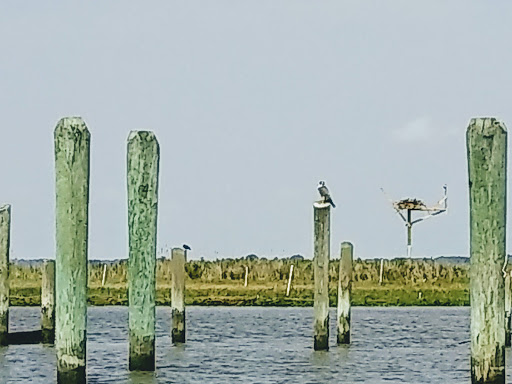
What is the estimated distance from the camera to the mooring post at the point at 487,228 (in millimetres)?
17016

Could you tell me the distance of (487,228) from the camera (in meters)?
17.1

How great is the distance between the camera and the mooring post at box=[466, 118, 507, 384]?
17016 millimetres

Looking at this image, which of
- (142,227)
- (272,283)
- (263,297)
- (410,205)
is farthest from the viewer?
(410,205)

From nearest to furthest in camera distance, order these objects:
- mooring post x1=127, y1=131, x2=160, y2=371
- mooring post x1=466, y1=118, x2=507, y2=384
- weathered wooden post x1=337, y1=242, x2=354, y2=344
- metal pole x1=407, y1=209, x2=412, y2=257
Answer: mooring post x1=466, y1=118, x2=507, y2=384
mooring post x1=127, y1=131, x2=160, y2=371
weathered wooden post x1=337, y1=242, x2=354, y2=344
metal pole x1=407, y1=209, x2=412, y2=257

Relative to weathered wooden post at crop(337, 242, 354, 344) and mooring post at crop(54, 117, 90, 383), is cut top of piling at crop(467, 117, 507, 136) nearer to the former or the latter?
mooring post at crop(54, 117, 90, 383)

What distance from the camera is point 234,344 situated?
31.5 metres

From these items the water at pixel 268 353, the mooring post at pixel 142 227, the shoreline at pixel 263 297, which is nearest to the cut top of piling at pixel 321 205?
the water at pixel 268 353

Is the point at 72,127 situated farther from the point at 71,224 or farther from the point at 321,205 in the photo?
the point at 321,205

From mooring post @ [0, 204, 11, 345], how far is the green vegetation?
2205cm

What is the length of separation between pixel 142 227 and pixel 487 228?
5277mm

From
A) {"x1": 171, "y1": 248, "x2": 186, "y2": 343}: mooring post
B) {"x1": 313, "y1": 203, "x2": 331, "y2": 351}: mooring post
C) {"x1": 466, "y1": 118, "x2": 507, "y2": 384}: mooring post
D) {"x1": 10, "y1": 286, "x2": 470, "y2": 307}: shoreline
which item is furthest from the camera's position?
{"x1": 10, "y1": 286, "x2": 470, "y2": 307}: shoreline

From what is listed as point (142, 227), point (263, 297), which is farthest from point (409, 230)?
point (142, 227)

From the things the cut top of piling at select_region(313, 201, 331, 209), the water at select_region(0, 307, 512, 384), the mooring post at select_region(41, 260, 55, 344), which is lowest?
the water at select_region(0, 307, 512, 384)

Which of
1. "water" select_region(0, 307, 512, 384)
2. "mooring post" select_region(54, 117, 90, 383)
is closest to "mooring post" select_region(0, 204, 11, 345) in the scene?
"water" select_region(0, 307, 512, 384)
